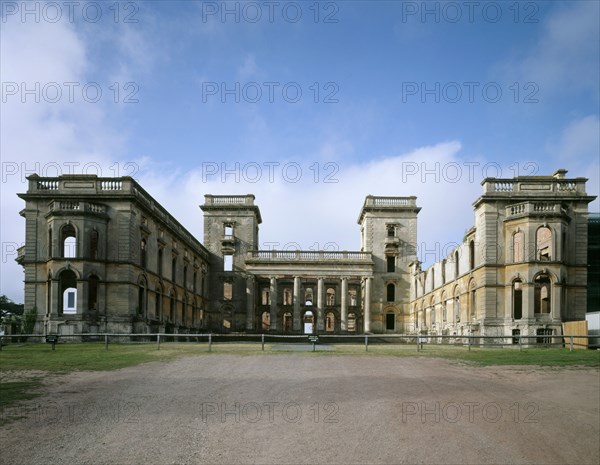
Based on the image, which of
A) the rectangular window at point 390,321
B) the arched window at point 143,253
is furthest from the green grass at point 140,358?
the rectangular window at point 390,321

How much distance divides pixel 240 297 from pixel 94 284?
23.2 metres

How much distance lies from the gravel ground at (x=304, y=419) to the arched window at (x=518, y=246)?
59.2ft

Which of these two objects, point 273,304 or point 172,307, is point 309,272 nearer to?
point 273,304

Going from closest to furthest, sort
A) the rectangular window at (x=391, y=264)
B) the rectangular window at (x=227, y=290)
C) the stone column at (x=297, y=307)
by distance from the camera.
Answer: the stone column at (x=297, y=307), the rectangular window at (x=391, y=264), the rectangular window at (x=227, y=290)

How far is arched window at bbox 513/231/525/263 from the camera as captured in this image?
33500 millimetres

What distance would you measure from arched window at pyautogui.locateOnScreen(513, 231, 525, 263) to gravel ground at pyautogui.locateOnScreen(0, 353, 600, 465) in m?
18.0

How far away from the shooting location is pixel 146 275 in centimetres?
3647

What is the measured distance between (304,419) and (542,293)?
103 ft

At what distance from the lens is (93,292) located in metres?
35.9

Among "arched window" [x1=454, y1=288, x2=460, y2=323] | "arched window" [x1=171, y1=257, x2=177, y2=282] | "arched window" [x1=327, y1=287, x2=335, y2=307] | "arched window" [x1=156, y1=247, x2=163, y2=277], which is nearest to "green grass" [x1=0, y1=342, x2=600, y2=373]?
"arched window" [x1=156, y1=247, x2=163, y2=277]

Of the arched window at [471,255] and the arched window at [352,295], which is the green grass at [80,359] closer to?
the arched window at [471,255]

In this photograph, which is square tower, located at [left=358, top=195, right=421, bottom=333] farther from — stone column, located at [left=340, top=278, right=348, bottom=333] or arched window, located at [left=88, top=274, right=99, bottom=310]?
arched window, located at [left=88, top=274, right=99, bottom=310]

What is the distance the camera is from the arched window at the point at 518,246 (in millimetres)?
33500

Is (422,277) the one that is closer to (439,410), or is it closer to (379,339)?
(379,339)
